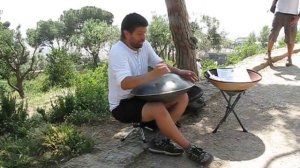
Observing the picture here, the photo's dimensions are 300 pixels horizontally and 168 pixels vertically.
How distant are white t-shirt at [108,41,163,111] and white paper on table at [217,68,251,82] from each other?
2.80 feet

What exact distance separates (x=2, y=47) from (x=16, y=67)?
2.14 m

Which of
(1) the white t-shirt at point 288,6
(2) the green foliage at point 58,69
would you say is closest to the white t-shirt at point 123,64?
(1) the white t-shirt at point 288,6

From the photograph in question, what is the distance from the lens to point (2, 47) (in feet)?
75.5

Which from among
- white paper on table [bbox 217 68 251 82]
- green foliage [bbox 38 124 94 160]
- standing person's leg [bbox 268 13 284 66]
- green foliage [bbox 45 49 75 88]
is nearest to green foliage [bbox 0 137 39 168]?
green foliage [bbox 38 124 94 160]

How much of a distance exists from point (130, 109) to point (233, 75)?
1441mm

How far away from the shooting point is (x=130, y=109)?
371 centimetres

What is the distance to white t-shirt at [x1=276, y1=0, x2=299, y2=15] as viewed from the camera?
7098 millimetres

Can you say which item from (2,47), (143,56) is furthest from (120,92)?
(2,47)

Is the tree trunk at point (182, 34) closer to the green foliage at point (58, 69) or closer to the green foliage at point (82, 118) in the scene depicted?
the green foliage at point (82, 118)

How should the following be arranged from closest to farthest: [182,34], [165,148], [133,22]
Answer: [133,22] < [165,148] < [182,34]

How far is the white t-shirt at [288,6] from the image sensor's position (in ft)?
23.3

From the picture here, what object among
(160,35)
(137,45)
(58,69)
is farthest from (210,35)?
(137,45)

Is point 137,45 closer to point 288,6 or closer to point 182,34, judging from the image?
point 182,34

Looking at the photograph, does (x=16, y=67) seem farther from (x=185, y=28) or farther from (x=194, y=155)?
(x=194, y=155)
